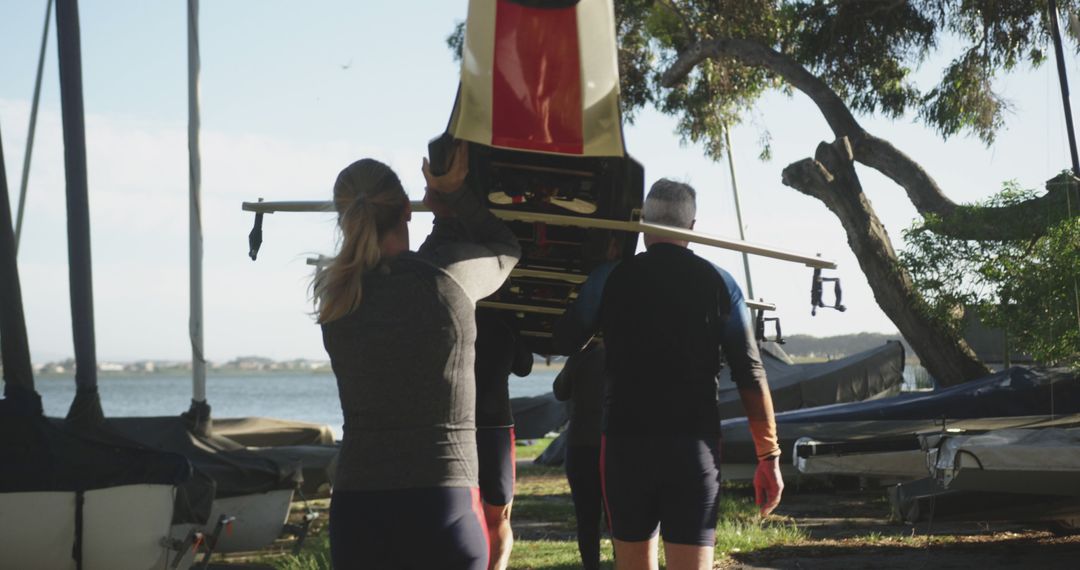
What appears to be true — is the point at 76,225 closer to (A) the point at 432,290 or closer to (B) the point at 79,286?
(B) the point at 79,286

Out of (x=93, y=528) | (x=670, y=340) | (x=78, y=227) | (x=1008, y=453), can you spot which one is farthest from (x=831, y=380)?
(x=670, y=340)

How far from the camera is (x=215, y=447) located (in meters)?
10.4

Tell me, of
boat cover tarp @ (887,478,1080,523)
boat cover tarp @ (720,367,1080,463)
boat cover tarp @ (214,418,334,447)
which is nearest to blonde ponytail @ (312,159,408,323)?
boat cover tarp @ (887,478,1080,523)

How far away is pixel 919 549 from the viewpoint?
877 centimetres

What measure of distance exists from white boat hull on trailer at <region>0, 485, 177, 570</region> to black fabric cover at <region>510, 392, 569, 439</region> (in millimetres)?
13705

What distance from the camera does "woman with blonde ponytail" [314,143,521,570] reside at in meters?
3.09

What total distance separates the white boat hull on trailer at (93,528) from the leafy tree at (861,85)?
7.51 m

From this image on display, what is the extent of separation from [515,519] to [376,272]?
9.39 m

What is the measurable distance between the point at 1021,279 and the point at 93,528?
7642 millimetres

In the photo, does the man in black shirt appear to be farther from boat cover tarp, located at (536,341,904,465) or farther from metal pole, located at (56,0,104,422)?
boat cover tarp, located at (536,341,904,465)

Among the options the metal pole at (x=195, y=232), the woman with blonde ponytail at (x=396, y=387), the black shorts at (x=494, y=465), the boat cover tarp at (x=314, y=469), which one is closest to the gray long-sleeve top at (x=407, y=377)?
the woman with blonde ponytail at (x=396, y=387)

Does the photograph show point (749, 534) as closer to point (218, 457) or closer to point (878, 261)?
point (218, 457)

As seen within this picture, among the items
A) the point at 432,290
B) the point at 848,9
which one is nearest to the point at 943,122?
the point at 848,9

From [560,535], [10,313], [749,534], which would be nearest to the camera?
[10,313]
